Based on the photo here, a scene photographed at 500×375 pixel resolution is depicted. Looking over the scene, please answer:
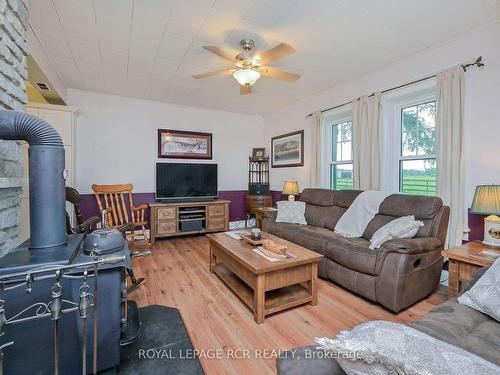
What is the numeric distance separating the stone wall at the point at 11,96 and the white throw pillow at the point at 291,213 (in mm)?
2861

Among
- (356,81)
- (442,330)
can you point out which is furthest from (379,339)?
(356,81)

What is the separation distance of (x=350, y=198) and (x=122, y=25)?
318 cm

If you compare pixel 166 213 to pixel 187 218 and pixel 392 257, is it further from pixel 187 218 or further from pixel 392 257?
pixel 392 257

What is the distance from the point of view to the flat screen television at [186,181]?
443cm

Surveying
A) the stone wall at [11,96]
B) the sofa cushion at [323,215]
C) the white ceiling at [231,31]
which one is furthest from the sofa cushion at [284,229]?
the stone wall at [11,96]

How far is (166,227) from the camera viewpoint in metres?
4.20

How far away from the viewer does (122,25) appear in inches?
90.3

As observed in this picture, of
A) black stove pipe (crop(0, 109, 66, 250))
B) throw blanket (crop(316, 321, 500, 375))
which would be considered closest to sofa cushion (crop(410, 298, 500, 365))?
throw blanket (crop(316, 321, 500, 375))

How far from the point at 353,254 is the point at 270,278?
2.85 ft

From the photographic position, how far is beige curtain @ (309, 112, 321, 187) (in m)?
4.04

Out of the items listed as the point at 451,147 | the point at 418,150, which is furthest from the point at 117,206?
the point at 451,147

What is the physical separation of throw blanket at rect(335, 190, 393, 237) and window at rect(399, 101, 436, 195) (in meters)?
0.45

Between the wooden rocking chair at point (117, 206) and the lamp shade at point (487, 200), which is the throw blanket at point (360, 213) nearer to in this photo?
the lamp shade at point (487, 200)

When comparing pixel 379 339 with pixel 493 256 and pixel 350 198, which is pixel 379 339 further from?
pixel 350 198
